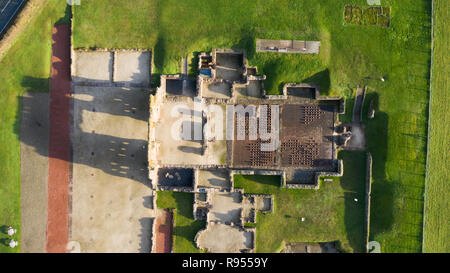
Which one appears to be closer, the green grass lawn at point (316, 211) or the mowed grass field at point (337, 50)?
the mowed grass field at point (337, 50)

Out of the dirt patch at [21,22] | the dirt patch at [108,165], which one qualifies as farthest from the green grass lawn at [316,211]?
the dirt patch at [21,22]

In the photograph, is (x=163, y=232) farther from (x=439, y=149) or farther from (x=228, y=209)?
(x=439, y=149)

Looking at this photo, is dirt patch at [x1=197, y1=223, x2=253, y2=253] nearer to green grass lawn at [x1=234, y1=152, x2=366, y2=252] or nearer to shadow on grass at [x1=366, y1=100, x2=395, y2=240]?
green grass lawn at [x1=234, y1=152, x2=366, y2=252]

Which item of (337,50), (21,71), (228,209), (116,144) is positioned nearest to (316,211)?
(228,209)

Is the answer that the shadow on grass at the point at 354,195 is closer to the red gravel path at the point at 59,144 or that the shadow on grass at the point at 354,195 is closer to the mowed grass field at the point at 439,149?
the mowed grass field at the point at 439,149

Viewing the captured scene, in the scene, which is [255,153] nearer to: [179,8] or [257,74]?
[257,74]
